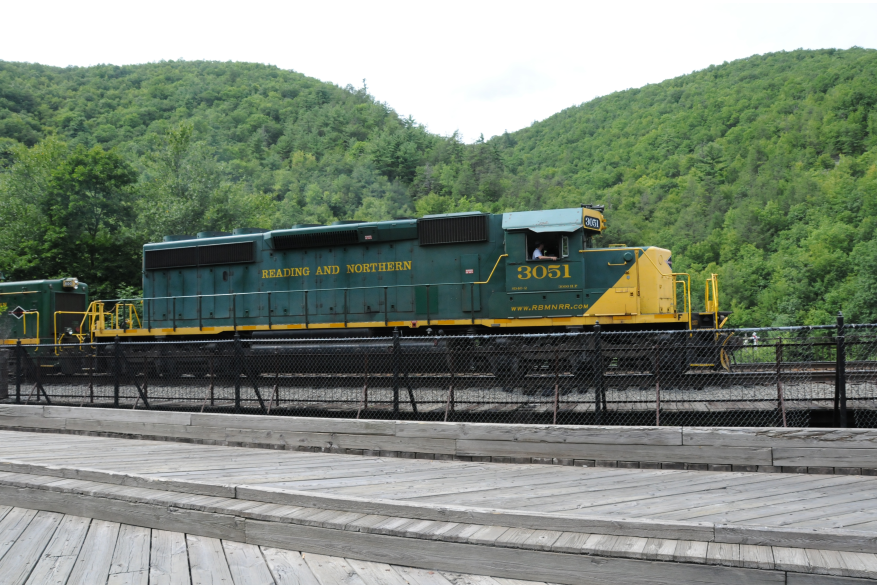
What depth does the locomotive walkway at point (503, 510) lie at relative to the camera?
3.24m

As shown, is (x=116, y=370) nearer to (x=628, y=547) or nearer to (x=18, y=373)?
(x=18, y=373)

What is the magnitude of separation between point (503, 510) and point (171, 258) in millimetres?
14322

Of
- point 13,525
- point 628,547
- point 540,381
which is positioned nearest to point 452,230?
point 540,381

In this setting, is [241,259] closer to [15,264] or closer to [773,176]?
[15,264]

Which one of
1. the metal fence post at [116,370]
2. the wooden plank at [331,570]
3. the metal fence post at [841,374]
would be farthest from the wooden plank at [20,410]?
the metal fence post at [841,374]

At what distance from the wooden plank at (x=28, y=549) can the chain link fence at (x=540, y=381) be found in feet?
11.7

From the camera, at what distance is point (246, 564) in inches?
147

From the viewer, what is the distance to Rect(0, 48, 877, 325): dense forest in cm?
2773

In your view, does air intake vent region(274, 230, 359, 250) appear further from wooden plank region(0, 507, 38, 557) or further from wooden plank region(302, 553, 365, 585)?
wooden plank region(302, 553, 365, 585)

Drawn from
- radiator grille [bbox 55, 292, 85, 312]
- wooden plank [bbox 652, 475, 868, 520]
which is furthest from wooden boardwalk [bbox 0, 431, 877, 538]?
radiator grille [bbox 55, 292, 85, 312]

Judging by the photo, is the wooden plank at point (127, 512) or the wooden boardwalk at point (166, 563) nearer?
the wooden boardwalk at point (166, 563)

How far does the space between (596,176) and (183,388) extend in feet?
261

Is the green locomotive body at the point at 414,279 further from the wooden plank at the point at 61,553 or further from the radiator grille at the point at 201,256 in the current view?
the wooden plank at the point at 61,553

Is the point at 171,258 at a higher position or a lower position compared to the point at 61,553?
higher
